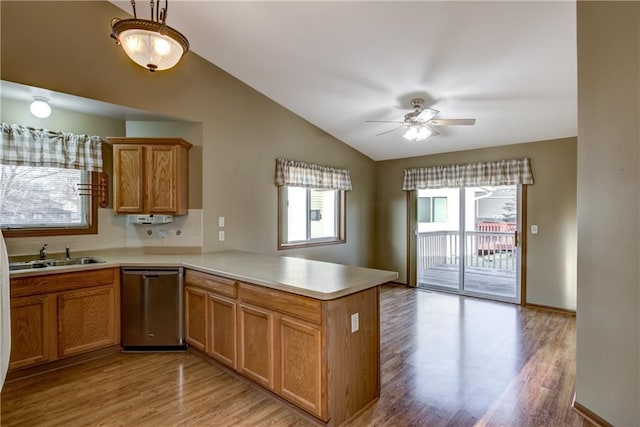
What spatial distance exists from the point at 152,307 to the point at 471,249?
4.74m

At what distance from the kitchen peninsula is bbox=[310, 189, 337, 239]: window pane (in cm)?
229

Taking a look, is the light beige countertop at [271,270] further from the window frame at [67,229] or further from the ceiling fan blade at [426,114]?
the ceiling fan blade at [426,114]

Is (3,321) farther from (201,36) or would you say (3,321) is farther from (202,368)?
(201,36)

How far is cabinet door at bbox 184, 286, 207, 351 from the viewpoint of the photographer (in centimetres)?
295

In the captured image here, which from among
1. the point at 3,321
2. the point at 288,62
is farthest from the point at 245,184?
the point at 3,321

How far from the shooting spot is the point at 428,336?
3.57 m

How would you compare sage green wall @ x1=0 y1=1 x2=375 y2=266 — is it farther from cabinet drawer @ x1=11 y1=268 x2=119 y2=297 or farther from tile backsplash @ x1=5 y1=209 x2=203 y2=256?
cabinet drawer @ x1=11 y1=268 x2=119 y2=297

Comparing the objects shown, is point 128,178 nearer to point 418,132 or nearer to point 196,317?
point 196,317

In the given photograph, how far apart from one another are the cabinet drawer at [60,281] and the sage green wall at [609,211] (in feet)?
12.9

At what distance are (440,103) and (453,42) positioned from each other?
1.09m

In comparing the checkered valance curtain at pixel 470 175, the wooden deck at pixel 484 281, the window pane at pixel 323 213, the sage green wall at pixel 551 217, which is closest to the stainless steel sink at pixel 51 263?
the window pane at pixel 323 213

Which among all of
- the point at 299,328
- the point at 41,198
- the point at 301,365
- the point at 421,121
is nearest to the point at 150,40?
the point at 299,328

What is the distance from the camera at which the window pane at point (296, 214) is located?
15.8 ft

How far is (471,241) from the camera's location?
5383mm
